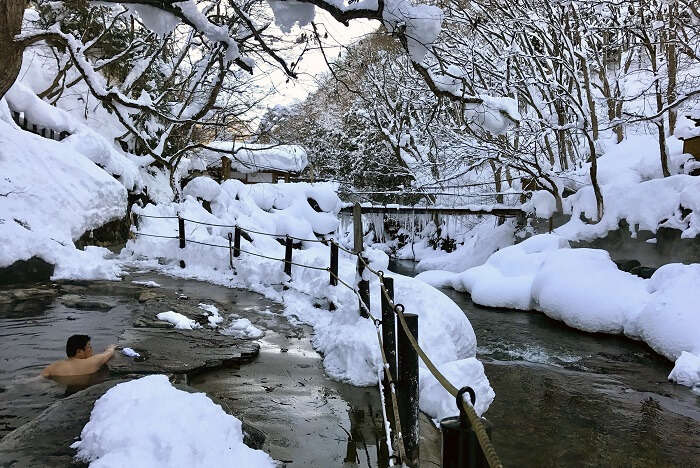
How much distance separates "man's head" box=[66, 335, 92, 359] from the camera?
4895mm

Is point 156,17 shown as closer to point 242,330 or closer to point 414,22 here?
point 414,22

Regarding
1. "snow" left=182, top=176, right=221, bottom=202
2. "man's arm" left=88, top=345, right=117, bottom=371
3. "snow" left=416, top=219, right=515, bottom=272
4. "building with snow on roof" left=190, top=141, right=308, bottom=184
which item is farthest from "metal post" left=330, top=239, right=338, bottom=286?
"building with snow on roof" left=190, top=141, right=308, bottom=184

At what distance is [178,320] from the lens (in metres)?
7.09

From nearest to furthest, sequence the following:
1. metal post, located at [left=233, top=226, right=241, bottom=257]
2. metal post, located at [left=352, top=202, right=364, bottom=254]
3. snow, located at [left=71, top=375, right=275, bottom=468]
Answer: snow, located at [left=71, top=375, right=275, bottom=468]
metal post, located at [left=352, top=202, right=364, bottom=254]
metal post, located at [left=233, top=226, right=241, bottom=257]

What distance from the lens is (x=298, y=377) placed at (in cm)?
546

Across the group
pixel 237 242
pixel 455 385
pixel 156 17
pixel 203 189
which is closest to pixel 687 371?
pixel 455 385

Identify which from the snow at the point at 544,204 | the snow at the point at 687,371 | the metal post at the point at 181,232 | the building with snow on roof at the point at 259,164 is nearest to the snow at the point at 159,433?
the snow at the point at 687,371

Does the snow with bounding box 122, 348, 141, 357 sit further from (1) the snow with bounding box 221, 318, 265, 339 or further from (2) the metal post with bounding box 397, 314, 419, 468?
(2) the metal post with bounding box 397, 314, 419, 468

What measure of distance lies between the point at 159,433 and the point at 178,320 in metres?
4.43

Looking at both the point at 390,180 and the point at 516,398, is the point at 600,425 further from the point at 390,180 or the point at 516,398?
the point at 390,180

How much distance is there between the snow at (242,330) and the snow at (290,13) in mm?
4325

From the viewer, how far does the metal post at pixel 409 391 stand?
2922mm

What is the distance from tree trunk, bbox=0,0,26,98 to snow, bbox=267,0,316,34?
2195mm

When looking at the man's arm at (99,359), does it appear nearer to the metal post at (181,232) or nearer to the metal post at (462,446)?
the metal post at (462,446)
